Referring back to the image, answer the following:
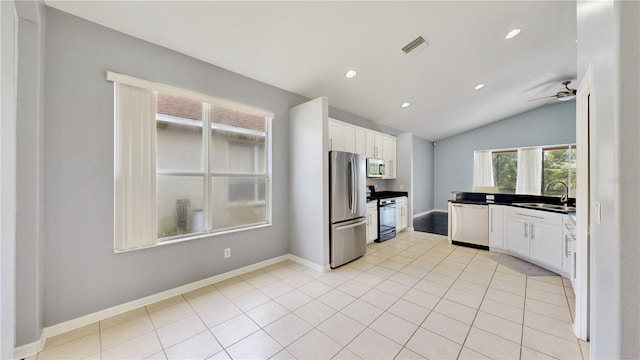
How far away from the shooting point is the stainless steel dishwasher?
4.20m

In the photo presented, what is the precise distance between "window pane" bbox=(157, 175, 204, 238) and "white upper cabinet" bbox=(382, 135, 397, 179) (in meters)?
4.22

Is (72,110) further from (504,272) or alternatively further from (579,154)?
(504,272)

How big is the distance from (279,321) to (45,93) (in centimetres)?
287

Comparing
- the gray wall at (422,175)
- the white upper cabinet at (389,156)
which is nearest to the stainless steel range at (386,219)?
the white upper cabinet at (389,156)

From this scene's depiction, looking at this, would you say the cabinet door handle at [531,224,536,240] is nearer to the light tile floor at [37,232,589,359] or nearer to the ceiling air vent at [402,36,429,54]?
the light tile floor at [37,232,589,359]

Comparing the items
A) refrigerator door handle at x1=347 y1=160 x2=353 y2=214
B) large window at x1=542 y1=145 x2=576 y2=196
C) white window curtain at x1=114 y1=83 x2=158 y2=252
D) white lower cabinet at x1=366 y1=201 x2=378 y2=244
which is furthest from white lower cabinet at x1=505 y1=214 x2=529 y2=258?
white window curtain at x1=114 y1=83 x2=158 y2=252

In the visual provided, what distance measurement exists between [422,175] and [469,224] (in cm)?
396

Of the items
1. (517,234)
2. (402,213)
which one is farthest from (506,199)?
(402,213)

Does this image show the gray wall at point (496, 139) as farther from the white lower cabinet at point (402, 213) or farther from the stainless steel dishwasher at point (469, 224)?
the stainless steel dishwasher at point (469, 224)

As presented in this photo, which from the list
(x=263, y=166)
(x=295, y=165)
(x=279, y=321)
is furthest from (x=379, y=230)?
(x=279, y=321)

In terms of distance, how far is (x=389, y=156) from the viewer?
5.77 meters

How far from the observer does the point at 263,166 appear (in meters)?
3.47

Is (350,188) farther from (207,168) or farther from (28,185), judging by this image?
(28,185)

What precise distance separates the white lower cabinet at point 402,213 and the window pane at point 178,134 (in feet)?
14.1
